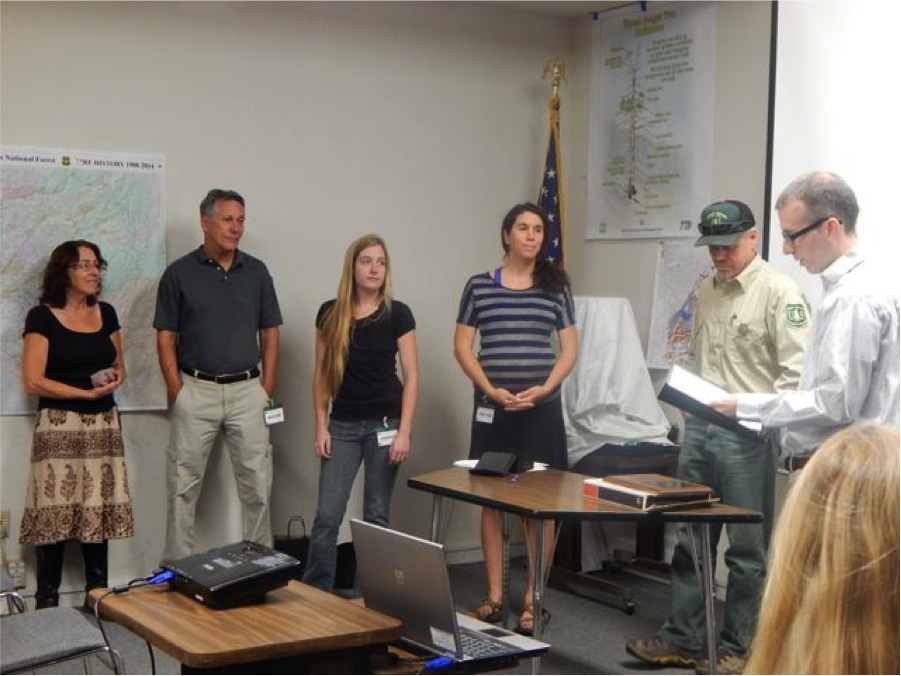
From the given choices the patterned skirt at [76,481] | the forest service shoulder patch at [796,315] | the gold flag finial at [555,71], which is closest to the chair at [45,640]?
the patterned skirt at [76,481]

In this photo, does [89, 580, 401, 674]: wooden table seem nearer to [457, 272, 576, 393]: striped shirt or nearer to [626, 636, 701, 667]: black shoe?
[626, 636, 701, 667]: black shoe

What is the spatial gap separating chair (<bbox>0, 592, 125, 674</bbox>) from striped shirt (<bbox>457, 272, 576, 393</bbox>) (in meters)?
2.14

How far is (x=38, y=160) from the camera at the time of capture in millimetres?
4969

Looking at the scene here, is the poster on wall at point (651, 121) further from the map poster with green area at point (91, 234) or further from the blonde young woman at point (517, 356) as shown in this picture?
the map poster with green area at point (91, 234)

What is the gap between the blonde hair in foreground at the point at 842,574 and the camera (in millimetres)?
1184

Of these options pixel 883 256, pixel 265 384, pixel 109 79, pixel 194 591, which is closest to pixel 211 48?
pixel 109 79

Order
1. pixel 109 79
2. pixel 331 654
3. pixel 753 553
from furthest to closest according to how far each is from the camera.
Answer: pixel 109 79, pixel 753 553, pixel 331 654

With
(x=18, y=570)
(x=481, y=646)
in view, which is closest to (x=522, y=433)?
(x=18, y=570)

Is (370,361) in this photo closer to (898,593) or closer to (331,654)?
(331,654)

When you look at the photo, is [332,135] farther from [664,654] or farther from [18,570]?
[664,654]

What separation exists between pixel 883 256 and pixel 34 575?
3661mm

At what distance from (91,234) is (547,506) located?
2.57 meters

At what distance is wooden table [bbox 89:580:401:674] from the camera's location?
2162mm

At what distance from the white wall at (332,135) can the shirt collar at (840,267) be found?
198 centimetres
